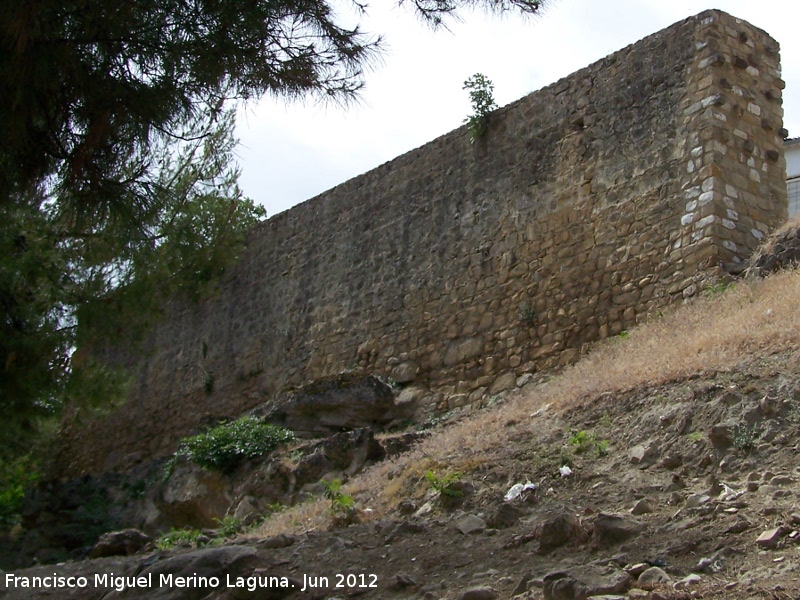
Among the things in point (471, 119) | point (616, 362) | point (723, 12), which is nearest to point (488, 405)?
point (616, 362)

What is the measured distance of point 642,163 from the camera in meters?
10.8

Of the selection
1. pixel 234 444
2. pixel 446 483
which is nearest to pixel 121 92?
pixel 446 483

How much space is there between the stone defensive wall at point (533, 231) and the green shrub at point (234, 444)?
1569mm

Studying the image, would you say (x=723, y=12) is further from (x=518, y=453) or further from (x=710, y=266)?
(x=518, y=453)

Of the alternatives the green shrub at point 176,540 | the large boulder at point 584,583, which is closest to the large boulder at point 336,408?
the green shrub at point 176,540

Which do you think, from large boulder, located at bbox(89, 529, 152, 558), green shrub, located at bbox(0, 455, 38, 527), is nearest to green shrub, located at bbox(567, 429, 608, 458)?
large boulder, located at bbox(89, 529, 152, 558)

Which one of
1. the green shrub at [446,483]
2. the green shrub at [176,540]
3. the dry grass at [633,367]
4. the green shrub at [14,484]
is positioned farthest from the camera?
the green shrub at [14,484]

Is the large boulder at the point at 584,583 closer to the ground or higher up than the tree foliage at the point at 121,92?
closer to the ground

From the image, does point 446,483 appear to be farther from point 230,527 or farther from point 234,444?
point 234,444

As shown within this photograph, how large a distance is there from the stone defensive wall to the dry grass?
73 cm

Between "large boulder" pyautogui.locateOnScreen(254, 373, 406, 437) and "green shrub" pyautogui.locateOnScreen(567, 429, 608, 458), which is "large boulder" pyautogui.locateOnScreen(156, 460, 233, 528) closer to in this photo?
"large boulder" pyautogui.locateOnScreen(254, 373, 406, 437)

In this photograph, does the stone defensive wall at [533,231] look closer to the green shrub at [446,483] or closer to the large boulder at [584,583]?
the green shrub at [446,483]

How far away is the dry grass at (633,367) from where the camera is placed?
770 cm

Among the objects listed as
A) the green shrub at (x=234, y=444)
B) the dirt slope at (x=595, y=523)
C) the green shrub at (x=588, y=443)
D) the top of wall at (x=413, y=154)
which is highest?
the top of wall at (x=413, y=154)
